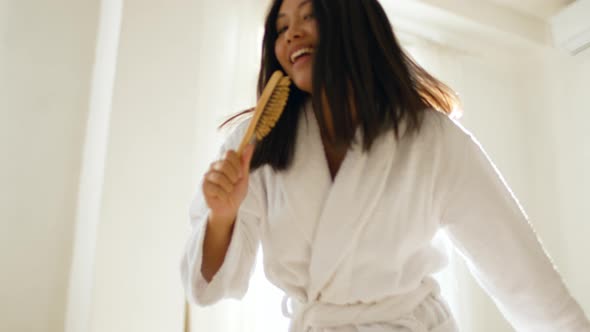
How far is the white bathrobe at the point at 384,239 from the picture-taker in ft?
2.43

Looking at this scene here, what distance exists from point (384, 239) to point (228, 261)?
0.71 ft

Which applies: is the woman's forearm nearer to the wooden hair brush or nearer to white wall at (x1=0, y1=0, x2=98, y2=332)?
the wooden hair brush

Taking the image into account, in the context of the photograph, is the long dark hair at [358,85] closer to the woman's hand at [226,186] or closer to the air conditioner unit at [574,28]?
the woman's hand at [226,186]

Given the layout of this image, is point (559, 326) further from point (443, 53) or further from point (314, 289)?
point (443, 53)

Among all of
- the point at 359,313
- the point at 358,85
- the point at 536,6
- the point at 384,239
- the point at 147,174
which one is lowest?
the point at 359,313

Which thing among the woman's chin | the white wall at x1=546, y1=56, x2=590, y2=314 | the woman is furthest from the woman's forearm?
the white wall at x1=546, y1=56, x2=590, y2=314

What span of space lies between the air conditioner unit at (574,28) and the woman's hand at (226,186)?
149 centimetres

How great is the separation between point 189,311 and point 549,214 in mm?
1342

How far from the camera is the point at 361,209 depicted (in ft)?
2.48

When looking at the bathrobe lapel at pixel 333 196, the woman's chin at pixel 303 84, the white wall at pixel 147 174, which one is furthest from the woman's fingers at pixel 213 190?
the white wall at pixel 147 174

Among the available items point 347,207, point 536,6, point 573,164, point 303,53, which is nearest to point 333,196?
point 347,207

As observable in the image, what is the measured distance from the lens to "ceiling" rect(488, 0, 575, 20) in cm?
186

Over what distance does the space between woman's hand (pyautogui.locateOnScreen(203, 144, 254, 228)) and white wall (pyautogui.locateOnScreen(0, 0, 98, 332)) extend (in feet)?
1.98

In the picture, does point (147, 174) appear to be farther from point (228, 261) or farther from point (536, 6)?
point (536, 6)
